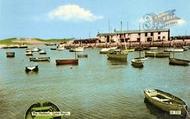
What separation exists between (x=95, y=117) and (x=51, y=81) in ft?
89.1

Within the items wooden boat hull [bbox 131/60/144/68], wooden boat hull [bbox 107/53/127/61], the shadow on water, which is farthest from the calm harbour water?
wooden boat hull [bbox 107/53/127/61]

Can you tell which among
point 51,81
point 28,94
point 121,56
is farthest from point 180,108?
point 121,56

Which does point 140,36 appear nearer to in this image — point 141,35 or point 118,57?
point 141,35

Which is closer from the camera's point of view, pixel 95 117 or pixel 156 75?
pixel 95 117

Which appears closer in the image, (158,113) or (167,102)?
(158,113)

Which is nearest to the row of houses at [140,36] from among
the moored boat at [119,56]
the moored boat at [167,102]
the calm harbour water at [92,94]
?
the moored boat at [119,56]

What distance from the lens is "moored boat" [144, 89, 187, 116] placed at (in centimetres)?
3025

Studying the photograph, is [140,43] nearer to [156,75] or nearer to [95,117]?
[156,75]

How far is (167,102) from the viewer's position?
107 ft

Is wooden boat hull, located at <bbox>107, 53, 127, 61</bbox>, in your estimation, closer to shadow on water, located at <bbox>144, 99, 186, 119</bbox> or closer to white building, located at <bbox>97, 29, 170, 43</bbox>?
shadow on water, located at <bbox>144, 99, 186, 119</bbox>

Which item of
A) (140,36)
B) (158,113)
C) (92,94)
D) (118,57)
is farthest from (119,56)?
(140,36)

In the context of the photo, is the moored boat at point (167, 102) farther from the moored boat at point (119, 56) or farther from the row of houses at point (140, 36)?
the row of houses at point (140, 36)

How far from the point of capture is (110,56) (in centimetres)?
10250

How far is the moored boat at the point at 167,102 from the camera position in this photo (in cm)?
3025
